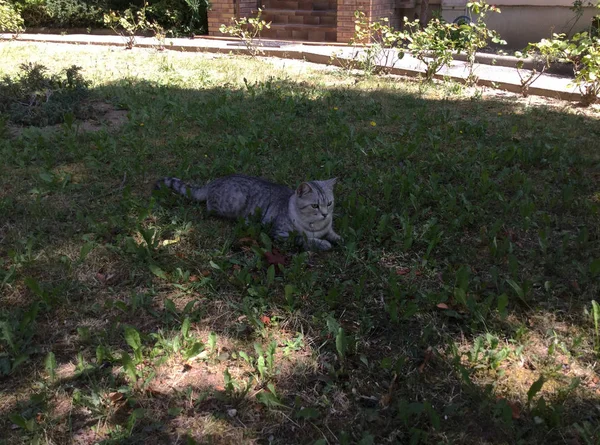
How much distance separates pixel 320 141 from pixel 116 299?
3.10m

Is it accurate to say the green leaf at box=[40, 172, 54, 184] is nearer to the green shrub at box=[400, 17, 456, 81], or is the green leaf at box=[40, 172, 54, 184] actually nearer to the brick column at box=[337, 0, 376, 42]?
the green shrub at box=[400, 17, 456, 81]

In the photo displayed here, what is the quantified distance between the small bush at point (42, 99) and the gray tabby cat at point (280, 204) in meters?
2.80

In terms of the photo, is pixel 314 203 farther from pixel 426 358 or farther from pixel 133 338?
pixel 133 338

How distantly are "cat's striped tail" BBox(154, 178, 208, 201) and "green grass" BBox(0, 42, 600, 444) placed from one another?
89mm

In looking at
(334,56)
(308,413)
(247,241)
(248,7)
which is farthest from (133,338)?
(248,7)

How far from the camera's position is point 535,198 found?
13.7ft

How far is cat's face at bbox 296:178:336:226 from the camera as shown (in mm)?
3430

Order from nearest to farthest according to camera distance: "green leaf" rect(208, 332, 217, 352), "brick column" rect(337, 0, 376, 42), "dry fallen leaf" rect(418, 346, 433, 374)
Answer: "dry fallen leaf" rect(418, 346, 433, 374)
"green leaf" rect(208, 332, 217, 352)
"brick column" rect(337, 0, 376, 42)

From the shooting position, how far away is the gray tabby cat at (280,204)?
3461 millimetres

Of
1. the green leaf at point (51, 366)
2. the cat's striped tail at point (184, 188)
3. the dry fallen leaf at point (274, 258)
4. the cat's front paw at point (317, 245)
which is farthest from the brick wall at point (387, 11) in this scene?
the green leaf at point (51, 366)

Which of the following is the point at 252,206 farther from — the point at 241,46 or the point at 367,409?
the point at 241,46

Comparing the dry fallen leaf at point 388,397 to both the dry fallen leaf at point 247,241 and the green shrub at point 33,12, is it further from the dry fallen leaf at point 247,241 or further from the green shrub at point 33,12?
the green shrub at point 33,12

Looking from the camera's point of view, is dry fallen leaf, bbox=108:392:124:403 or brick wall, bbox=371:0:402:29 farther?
brick wall, bbox=371:0:402:29

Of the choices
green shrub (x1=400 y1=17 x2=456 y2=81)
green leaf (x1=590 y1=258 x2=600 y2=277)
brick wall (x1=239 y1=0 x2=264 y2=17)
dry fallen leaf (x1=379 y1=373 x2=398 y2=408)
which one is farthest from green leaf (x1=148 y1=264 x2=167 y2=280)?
brick wall (x1=239 y1=0 x2=264 y2=17)
